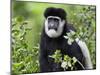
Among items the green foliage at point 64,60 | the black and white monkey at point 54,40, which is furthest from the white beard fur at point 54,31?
the green foliage at point 64,60

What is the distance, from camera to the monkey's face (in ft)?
7.76

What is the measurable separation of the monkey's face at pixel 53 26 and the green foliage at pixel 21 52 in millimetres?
208

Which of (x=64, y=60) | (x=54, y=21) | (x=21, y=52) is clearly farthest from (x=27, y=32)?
(x=64, y=60)

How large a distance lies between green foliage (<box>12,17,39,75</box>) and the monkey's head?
22 centimetres

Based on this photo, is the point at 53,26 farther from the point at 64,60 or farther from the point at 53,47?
the point at 64,60

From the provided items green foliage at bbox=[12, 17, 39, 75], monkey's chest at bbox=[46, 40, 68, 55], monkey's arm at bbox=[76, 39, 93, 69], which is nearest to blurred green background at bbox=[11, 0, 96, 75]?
green foliage at bbox=[12, 17, 39, 75]

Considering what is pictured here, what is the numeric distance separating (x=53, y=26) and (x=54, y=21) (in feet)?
0.19

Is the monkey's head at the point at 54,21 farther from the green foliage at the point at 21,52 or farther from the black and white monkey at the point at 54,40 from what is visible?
the green foliage at the point at 21,52

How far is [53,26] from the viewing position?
2.38m

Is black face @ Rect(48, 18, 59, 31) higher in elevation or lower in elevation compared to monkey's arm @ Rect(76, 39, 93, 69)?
higher

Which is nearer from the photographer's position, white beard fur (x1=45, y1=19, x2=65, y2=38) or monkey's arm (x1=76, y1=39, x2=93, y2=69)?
white beard fur (x1=45, y1=19, x2=65, y2=38)

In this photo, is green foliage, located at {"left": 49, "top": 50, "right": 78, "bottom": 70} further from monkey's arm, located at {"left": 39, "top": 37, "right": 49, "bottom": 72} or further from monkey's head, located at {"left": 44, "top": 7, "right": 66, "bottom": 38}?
monkey's head, located at {"left": 44, "top": 7, "right": 66, "bottom": 38}

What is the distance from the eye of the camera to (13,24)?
2.22 metres

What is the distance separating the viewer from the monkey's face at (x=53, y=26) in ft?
7.76
